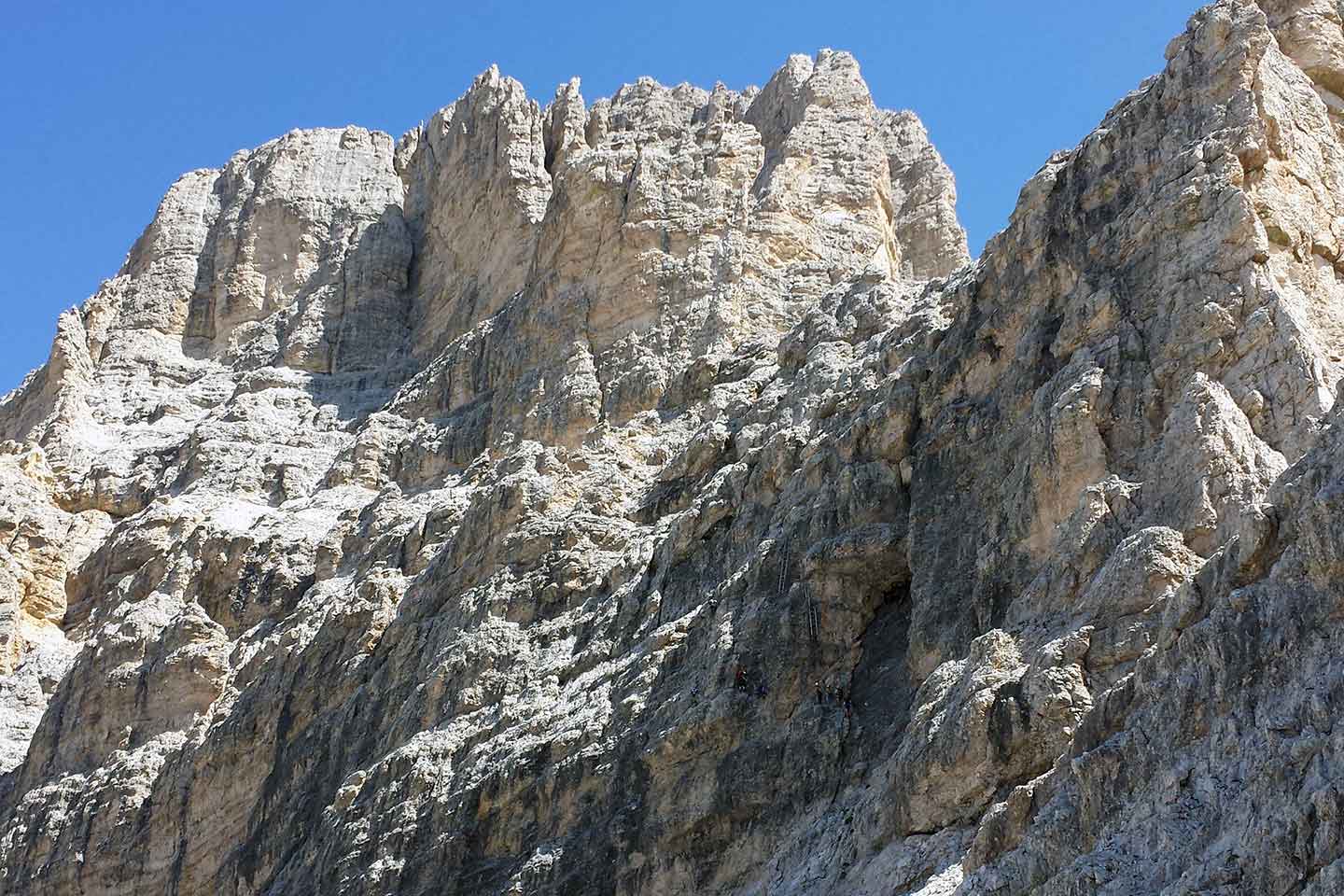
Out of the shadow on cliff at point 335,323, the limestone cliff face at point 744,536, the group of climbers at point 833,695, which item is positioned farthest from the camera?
the shadow on cliff at point 335,323

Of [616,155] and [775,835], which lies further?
[616,155]

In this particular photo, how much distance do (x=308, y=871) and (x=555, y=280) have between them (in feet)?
79.3

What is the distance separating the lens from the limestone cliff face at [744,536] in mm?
24234

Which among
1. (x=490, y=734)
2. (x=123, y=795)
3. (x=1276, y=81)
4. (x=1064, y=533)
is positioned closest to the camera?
(x=1064, y=533)

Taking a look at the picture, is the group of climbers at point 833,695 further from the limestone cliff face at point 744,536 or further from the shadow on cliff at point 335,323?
the shadow on cliff at point 335,323

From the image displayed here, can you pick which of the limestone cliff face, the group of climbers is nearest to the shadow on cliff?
the limestone cliff face

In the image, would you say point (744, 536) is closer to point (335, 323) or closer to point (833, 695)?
point (833, 695)

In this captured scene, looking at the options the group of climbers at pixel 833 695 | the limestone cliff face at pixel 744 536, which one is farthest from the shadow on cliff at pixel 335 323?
the group of climbers at pixel 833 695

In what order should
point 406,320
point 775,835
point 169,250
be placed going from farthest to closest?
point 169,250
point 406,320
point 775,835

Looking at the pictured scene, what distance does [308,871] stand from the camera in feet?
134

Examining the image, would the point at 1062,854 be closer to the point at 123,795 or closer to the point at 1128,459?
the point at 1128,459

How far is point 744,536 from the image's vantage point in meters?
39.4

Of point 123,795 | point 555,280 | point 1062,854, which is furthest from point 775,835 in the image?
point 555,280

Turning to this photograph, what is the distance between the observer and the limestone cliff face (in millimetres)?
24234
